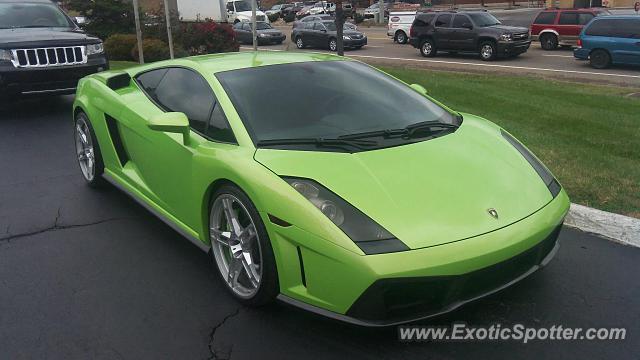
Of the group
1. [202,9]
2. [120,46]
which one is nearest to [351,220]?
[120,46]

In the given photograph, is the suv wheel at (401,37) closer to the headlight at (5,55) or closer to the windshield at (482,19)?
the windshield at (482,19)

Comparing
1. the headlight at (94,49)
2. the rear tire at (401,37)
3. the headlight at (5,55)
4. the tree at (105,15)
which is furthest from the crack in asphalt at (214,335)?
the rear tire at (401,37)

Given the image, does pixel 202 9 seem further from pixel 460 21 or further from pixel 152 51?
pixel 152 51

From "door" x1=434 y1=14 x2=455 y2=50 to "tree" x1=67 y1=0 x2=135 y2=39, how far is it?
11617 mm

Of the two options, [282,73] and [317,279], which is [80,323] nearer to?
[317,279]

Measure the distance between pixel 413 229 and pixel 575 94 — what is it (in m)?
9.83

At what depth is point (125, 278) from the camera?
12.3 feet

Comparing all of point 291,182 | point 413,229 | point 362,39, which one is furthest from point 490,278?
point 362,39

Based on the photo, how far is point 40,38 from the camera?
Answer: 27.8ft

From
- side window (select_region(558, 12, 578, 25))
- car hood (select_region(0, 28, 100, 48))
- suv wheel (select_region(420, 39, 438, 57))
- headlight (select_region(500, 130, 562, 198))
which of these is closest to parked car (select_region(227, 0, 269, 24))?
suv wheel (select_region(420, 39, 438, 57))

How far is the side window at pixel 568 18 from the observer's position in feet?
76.8

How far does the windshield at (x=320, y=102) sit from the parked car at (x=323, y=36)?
24102 millimetres

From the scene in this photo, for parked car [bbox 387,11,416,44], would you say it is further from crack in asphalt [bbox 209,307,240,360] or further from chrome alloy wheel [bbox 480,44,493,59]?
crack in asphalt [bbox 209,307,240,360]

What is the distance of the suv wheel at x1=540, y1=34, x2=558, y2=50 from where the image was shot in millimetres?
24000
